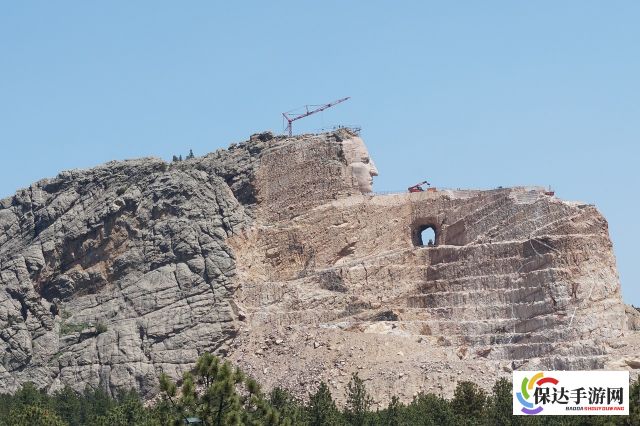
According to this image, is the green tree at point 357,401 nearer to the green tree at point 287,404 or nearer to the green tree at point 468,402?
the green tree at point 287,404

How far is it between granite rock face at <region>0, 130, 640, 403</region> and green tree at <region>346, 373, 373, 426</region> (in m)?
1.79

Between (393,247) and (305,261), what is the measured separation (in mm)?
6279

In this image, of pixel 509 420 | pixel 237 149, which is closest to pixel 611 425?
pixel 509 420

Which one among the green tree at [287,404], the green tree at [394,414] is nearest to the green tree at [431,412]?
the green tree at [394,414]

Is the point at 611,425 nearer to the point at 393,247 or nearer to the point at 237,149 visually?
the point at 393,247

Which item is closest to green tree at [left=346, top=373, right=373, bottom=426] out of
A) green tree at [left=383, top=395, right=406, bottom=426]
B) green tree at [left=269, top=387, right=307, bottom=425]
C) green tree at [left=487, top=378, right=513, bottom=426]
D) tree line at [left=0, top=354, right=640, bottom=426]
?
tree line at [left=0, top=354, right=640, bottom=426]

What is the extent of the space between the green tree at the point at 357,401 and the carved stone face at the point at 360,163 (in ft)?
60.6

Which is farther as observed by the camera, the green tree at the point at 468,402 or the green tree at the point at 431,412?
the green tree at the point at 468,402

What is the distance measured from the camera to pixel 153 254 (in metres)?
145

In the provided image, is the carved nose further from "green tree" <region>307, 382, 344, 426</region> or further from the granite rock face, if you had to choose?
"green tree" <region>307, 382, 344, 426</region>

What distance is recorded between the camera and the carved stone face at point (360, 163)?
144 meters

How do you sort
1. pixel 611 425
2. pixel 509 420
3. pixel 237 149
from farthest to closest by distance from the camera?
pixel 237 149 → pixel 509 420 → pixel 611 425

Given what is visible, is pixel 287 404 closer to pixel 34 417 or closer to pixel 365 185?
pixel 34 417

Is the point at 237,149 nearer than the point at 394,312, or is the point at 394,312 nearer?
the point at 394,312
